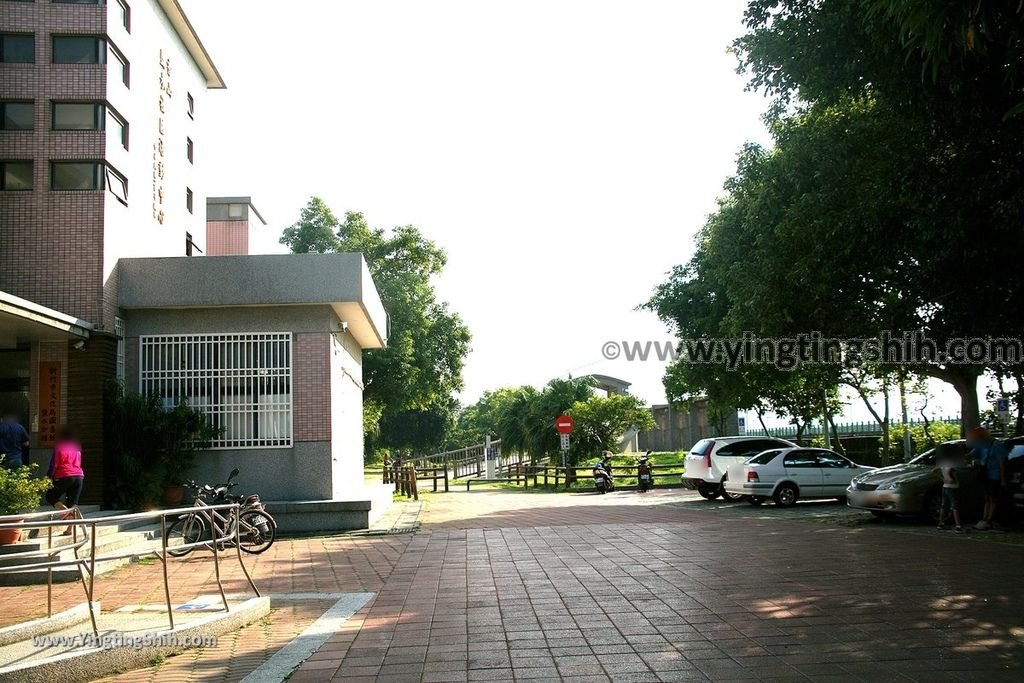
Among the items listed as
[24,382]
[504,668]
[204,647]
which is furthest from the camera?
[24,382]

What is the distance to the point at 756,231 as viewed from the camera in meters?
21.3

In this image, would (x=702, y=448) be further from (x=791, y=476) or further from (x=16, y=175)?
(x=16, y=175)

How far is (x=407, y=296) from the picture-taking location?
126 feet

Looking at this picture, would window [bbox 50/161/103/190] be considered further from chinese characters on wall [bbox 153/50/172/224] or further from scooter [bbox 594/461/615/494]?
scooter [bbox 594/461/615/494]

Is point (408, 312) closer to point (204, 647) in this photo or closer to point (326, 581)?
point (326, 581)

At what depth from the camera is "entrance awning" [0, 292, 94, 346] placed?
12.8 meters

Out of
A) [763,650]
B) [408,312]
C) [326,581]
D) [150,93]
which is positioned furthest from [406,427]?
[763,650]

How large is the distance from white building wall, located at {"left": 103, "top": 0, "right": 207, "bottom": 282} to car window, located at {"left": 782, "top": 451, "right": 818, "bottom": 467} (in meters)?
15.3

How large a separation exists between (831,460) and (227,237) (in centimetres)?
2054

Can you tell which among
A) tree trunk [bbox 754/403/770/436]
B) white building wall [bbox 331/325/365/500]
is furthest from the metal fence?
white building wall [bbox 331/325/365/500]

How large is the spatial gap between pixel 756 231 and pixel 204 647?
16863 mm

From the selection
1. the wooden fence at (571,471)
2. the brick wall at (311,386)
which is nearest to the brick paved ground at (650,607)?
the brick wall at (311,386)

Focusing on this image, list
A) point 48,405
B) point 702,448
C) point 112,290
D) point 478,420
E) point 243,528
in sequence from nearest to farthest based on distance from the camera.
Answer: point 243,528
point 48,405
point 112,290
point 702,448
point 478,420

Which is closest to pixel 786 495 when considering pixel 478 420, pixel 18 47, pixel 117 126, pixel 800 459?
pixel 800 459
